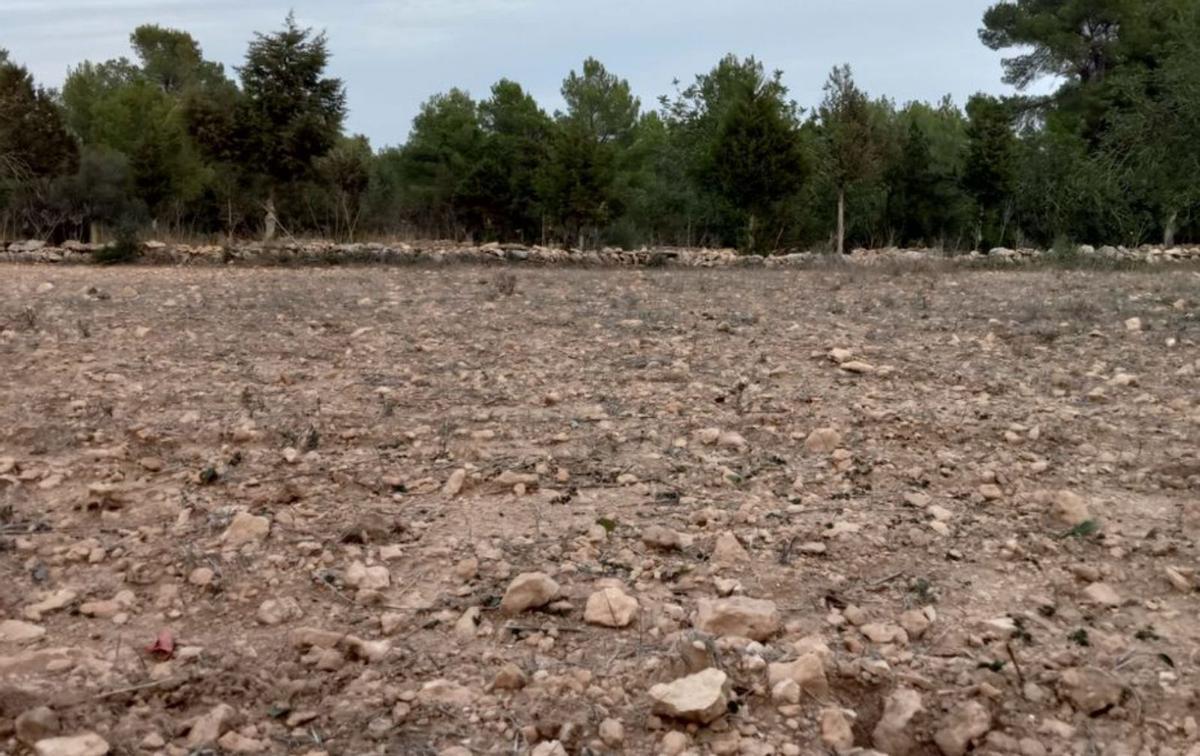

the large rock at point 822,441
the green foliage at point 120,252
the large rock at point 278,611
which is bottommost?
the large rock at point 278,611

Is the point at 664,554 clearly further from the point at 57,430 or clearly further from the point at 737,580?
the point at 57,430

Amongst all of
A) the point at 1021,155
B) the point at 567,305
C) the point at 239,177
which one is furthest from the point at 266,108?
the point at 1021,155

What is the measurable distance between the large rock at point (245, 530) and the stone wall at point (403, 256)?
39.5 feet

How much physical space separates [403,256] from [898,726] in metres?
13.7

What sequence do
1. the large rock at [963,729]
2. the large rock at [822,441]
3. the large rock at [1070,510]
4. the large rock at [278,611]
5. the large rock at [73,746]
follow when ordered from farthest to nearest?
the large rock at [822,441], the large rock at [1070,510], the large rock at [278,611], the large rock at [963,729], the large rock at [73,746]

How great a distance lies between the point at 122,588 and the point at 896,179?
91.2 ft

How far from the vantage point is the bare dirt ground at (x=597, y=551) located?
79.3 inches

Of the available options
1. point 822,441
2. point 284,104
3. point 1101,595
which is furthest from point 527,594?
point 284,104

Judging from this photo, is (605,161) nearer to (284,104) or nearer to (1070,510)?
(284,104)

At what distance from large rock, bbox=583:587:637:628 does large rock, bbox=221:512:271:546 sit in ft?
3.40

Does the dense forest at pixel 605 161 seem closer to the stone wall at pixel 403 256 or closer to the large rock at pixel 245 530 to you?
the stone wall at pixel 403 256

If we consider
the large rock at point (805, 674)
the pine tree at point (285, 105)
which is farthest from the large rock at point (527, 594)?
the pine tree at point (285, 105)

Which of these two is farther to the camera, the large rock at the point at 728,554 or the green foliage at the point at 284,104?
the green foliage at the point at 284,104

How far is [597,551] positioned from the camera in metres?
2.79
